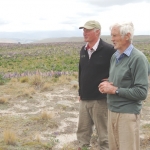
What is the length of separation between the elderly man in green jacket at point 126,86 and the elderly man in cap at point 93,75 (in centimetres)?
79

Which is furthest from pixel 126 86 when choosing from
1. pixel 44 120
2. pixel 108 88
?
pixel 44 120

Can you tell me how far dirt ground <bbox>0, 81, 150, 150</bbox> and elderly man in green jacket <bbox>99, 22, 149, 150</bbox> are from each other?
2.20 meters

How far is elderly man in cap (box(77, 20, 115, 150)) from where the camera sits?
4184 millimetres

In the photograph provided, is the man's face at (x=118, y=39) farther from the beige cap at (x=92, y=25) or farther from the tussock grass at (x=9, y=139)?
the tussock grass at (x=9, y=139)

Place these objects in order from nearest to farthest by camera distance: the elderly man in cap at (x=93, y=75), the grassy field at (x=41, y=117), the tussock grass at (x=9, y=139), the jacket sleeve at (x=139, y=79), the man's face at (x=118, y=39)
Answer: the jacket sleeve at (x=139, y=79) → the man's face at (x=118, y=39) → the elderly man in cap at (x=93, y=75) → the tussock grass at (x=9, y=139) → the grassy field at (x=41, y=117)

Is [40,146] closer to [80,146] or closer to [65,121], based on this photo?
[80,146]

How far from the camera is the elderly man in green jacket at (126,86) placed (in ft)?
10.1

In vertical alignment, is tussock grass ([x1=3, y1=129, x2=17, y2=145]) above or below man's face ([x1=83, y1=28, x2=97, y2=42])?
below

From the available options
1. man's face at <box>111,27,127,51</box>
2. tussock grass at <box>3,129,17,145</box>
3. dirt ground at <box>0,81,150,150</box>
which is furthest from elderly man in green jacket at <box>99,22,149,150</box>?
tussock grass at <box>3,129,17,145</box>

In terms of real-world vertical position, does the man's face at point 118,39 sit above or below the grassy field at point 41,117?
above

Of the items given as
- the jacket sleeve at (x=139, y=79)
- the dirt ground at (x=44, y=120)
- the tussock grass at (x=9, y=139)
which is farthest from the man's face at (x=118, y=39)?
the tussock grass at (x=9, y=139)

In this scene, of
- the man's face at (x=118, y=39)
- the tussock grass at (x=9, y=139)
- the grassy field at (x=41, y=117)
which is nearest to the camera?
the man's face at (x=118, y=39)

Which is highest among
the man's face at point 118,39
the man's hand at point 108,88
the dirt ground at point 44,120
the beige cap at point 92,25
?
the beige cap at point 92,25

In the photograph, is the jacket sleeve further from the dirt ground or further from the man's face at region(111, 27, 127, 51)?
the dirt ground
